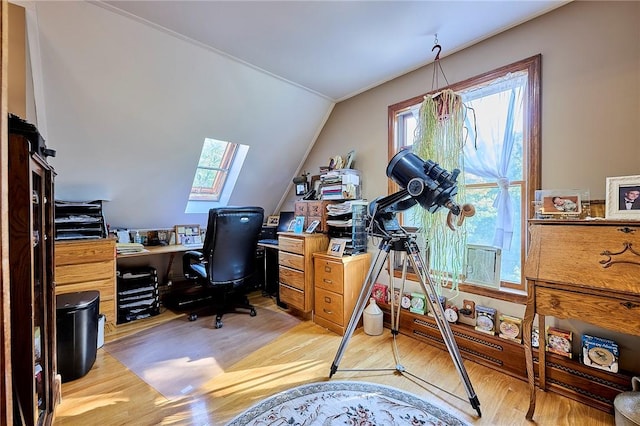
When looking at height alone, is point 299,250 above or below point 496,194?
below

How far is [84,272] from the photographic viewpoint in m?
2.44

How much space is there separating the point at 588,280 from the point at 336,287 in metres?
1.77

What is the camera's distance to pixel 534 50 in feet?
6.38

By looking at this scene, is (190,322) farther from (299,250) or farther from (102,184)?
(102,184)

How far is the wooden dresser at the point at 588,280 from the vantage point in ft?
4.30

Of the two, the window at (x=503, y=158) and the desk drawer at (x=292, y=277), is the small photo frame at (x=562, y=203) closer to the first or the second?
the window at (x=503, y=158)

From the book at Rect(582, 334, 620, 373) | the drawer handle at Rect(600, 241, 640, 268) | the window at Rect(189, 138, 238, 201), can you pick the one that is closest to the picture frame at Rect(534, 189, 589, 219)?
the drawer handle at Rect(600, 241, 640, 268)

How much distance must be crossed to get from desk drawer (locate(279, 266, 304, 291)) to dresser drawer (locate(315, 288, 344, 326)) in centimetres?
21

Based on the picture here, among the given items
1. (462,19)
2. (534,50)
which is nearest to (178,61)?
(462,19)

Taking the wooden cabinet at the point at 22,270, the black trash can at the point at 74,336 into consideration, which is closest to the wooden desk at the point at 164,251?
the black trash can at the point at 74,336

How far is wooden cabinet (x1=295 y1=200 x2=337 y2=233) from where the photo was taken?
9.80 feet

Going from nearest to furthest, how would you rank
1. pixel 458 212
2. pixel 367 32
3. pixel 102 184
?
pixel 458 212 → pixel 367 32 → pixel 102 184

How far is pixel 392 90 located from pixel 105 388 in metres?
3.42

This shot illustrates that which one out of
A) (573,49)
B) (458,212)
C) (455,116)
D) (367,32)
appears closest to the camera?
(458,212)
